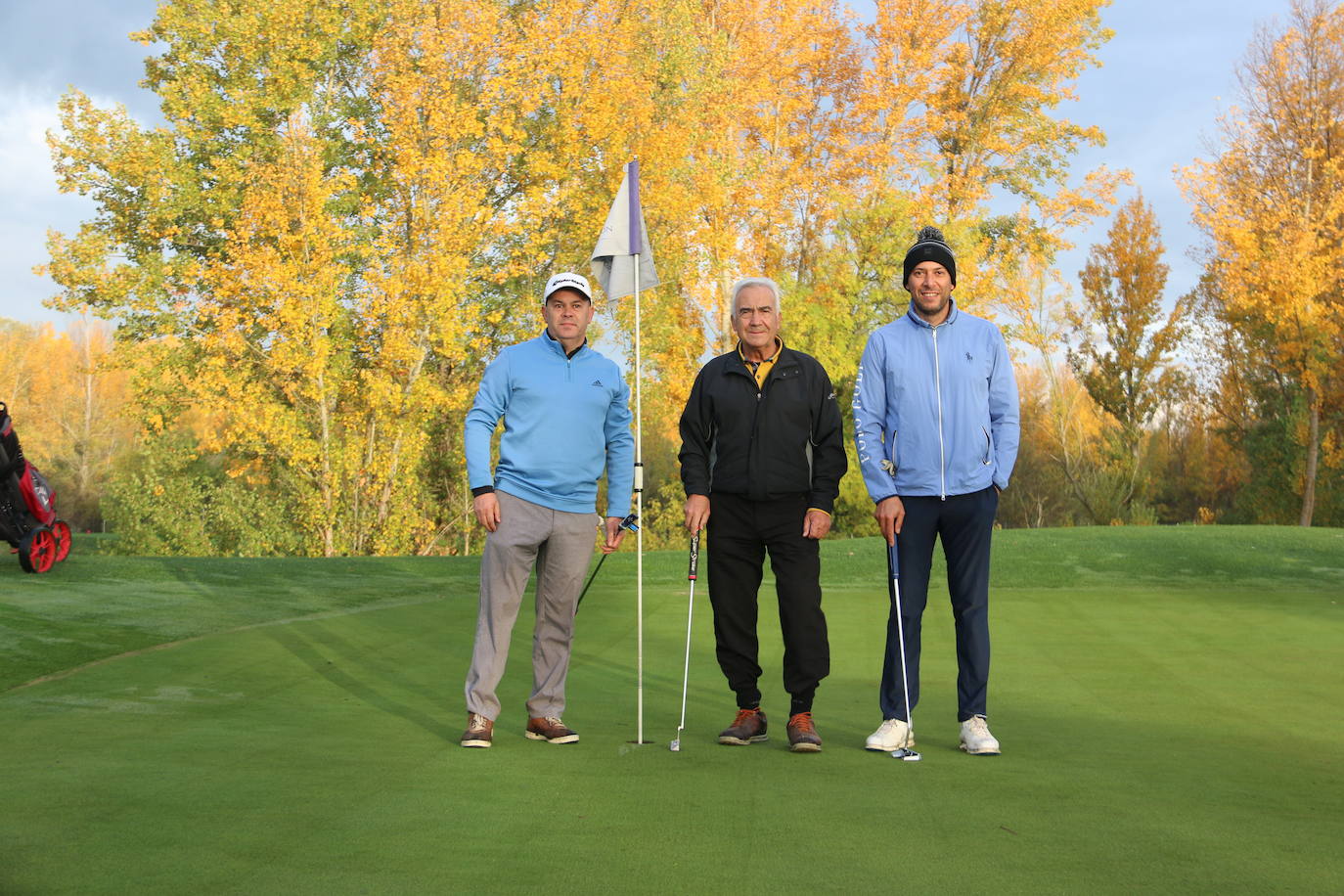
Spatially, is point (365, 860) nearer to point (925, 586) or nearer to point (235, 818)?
point (235, 818)

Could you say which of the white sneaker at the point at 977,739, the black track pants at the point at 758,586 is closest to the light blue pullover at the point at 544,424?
the black track pants at the point at 758,586

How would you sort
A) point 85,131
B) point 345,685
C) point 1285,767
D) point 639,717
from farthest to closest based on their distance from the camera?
point 85,131, point 345,685, point 639,717, point 1285,767

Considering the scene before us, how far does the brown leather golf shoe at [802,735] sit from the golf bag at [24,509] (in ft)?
27.3

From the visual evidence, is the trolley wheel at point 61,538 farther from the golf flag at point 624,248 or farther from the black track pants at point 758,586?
the black track pants at point 758,586

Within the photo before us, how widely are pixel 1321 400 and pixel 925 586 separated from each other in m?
26.8

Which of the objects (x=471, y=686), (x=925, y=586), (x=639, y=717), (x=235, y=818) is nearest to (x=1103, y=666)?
(x=925, y=586)

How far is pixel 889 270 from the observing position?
28672 millimetres

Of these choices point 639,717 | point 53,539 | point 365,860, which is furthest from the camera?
point 53,539

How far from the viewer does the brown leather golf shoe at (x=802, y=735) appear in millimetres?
5020

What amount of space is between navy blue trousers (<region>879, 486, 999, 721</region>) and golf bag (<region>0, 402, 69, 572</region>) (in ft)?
28.0

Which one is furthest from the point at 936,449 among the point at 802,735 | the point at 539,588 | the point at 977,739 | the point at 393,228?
the point at 393,228

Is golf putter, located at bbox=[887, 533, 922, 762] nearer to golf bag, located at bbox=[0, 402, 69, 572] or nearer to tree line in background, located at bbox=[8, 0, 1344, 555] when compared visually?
golf bag, located at bbox=[0, 402, 69, 572]

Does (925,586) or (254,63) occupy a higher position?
(254,63)

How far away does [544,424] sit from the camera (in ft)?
17.9
